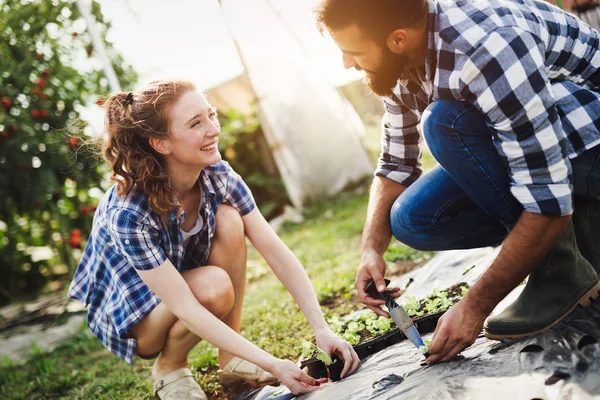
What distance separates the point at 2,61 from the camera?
4.81 meters

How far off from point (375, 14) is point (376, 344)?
118cm

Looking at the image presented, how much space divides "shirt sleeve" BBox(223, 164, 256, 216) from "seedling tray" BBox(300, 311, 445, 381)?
701 mm

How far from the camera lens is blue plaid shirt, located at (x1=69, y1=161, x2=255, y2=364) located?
2061 mm

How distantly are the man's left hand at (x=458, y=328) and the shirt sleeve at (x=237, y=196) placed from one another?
103 centimetres

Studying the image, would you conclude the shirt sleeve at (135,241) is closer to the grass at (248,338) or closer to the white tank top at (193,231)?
the white tank top at (193,231)

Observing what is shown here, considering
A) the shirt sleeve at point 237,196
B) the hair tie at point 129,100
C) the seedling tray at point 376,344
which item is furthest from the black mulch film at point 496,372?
the hair tie at point 129,100

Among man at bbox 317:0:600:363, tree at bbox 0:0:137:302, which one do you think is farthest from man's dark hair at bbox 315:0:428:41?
tree at bbox 0:0:137:302

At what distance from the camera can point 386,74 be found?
1.81 m

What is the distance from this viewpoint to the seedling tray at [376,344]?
207cm

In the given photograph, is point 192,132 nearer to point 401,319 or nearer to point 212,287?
point 212,287

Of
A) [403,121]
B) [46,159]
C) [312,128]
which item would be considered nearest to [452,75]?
Answer: [403,121]

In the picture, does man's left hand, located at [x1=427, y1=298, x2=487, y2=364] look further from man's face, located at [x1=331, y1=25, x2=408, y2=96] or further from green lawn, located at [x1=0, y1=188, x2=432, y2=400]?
green lawn, located at [x1=0, y1=188, x2=432, y2=400]

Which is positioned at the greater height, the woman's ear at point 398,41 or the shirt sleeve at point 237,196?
the woman's ear at point 398,41

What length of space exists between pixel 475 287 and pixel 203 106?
47.9 inches
